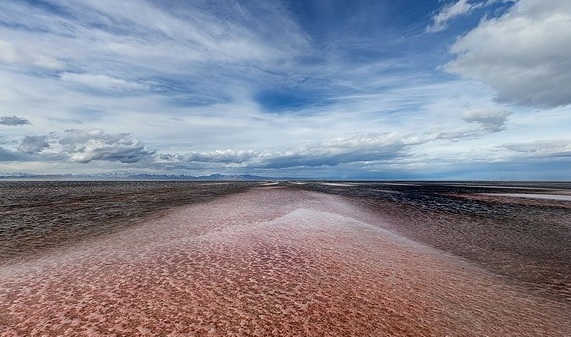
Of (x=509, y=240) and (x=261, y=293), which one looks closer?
(x=261, y=293)

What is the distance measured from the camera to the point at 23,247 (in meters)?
13.5

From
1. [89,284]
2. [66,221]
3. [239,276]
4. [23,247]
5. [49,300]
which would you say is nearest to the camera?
[49,300]

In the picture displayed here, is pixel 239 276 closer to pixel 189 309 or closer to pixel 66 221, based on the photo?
pixel 189 309

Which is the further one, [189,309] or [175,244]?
[175,244]

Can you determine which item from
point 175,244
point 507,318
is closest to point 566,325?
point 507,318

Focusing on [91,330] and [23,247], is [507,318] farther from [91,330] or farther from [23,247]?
[23,247]

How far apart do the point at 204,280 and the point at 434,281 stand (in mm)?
6978

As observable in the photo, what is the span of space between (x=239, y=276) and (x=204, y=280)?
105 centimetres

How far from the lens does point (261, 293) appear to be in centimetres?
834

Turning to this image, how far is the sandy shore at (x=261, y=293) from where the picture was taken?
6.56 m

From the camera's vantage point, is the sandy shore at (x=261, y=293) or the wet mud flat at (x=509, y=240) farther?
the wet mud flat at (x=509, y=240)

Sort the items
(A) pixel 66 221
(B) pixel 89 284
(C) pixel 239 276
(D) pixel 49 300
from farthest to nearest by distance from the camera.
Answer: (A) pixel 66 221 < (C) pixel 239 276 < (B) pixel 89 284 < (D) pixel 49 300

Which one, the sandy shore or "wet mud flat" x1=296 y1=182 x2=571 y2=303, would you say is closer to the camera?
the sandy shore

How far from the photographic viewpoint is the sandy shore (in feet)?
21.5
